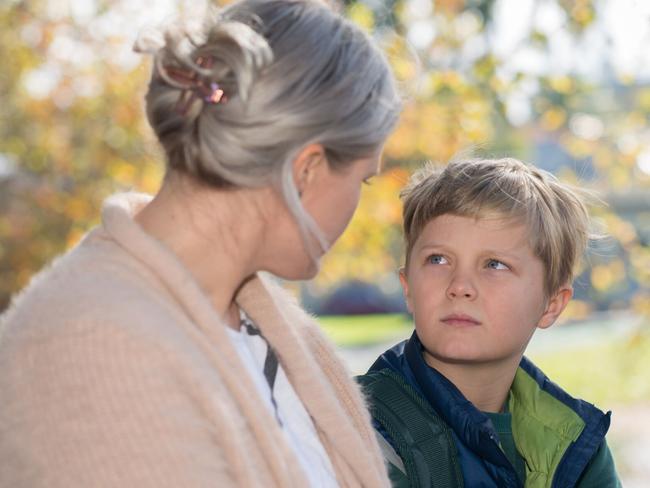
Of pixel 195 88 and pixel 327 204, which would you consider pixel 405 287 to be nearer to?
pixel 327 204

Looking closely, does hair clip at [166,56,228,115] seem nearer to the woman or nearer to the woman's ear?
the woman

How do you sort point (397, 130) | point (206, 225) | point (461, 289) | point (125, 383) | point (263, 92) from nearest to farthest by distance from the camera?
point (125, 383) → point (263, 92) → point (206, 225) → point (461, 289) → point (397, 130)

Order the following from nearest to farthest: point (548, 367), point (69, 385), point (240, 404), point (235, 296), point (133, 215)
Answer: point (69, 385) < point (240, 404) < point (133, 215) < point (235, 296) < point (548, 367)

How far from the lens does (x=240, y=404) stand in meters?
1.83

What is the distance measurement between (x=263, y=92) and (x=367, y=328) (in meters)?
24.2

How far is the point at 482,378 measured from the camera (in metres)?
2.82

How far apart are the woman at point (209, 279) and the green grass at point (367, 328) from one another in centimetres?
1797

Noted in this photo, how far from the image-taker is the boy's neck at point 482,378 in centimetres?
278

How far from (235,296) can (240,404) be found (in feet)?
1.35

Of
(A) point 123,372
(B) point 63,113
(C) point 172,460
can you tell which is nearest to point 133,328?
(A) point 123,372

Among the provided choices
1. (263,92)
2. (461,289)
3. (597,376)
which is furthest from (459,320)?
(597,376)

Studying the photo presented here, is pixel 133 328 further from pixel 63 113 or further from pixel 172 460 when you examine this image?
pixel 63 113

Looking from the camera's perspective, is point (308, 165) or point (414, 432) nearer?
point (308, 165)

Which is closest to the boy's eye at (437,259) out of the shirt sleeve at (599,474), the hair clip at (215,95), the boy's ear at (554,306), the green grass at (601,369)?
the boy's ear at (554,306)
